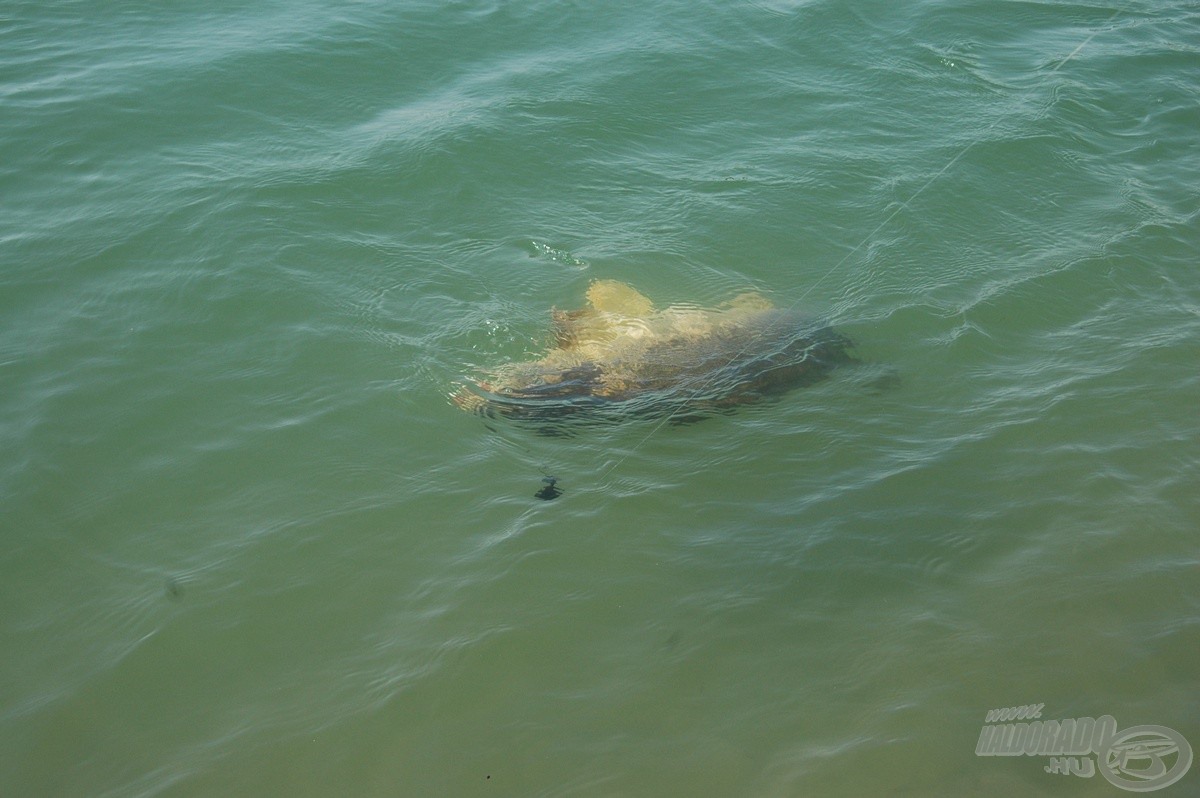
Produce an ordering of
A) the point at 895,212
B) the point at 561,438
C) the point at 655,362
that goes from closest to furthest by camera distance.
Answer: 1. the point at 561,438
2. the point at 655,362
3. the point at 895,212

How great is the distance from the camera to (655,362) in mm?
7262

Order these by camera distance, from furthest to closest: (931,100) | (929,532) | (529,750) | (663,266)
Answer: (931,100), (663,266), (929,532), (529,750)

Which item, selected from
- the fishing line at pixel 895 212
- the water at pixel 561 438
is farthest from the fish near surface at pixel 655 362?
the water at pixel 561 438

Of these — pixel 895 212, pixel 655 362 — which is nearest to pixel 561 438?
pixel 655 362

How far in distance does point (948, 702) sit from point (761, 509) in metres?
1.75

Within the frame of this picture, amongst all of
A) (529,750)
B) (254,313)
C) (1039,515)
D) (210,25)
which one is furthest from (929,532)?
(210,25)

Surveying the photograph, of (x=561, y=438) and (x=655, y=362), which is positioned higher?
(x=655, y=362)

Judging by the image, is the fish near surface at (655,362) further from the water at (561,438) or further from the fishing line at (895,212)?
the water at (561,438)

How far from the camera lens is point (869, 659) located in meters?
4.98

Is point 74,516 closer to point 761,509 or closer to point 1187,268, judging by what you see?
point 761,509

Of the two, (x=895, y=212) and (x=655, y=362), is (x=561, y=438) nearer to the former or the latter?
(x=655, y=362)

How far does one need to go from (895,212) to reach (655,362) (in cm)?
352

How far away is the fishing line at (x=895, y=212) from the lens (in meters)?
6.67

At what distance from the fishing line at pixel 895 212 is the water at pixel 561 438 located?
71 millimetres
